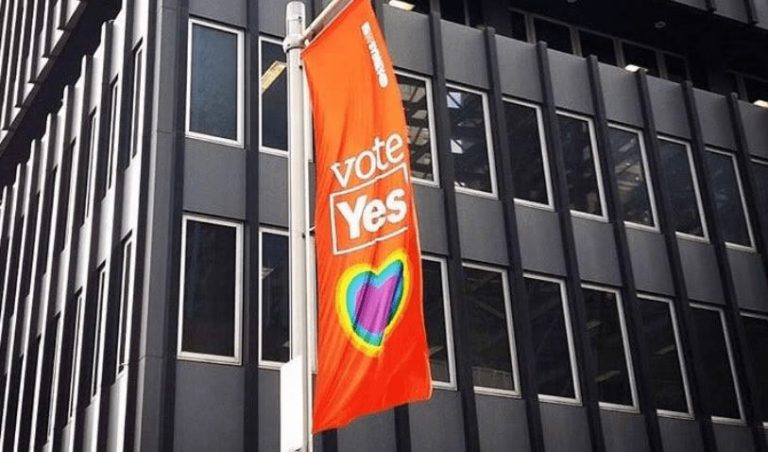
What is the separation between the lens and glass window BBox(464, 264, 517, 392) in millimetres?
22406

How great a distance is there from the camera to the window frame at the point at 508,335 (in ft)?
72.9

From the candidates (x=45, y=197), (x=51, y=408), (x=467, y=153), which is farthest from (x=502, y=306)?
(x=45, y=197)

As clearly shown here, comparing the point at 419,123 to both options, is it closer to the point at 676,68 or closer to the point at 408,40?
the point at 408,40

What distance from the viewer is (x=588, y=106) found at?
2698 cm

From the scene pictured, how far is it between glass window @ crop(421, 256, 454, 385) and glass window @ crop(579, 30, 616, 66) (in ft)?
35.0

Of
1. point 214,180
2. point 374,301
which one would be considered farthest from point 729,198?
point 374,301

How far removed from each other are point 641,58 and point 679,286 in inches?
333

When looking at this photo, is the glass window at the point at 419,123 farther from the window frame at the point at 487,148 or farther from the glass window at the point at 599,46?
the glass window at the point at 599,46

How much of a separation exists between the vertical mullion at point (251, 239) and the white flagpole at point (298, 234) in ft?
29.5

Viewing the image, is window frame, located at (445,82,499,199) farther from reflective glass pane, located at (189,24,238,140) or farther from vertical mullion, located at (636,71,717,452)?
reflective glass pane, located at (189,24,238,140)

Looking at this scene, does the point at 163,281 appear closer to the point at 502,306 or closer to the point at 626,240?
the point at 502,306

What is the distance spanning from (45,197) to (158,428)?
471 inches

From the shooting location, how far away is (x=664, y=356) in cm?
2498

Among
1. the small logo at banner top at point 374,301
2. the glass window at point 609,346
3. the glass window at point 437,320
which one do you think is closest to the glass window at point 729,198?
the glass window at point 609,346
